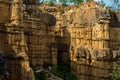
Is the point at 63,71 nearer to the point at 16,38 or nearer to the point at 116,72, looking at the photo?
the point at 116,72

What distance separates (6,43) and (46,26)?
6630 millimetres

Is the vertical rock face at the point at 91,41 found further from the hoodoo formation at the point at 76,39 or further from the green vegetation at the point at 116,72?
the green vegetation at the point at 116,72

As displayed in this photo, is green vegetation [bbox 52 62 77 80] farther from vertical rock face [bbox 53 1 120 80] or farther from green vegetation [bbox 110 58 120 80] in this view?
green vegetation [bbox 110 58 120 80]

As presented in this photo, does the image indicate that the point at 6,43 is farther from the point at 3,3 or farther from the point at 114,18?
the point at 114,18

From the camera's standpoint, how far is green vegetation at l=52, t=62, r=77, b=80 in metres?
28.2

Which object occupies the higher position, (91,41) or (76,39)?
(76,39)

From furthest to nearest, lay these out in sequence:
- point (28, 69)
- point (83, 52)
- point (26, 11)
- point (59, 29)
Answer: point (59, 29), point (83, 52), point (26, 11), point (28, 69)

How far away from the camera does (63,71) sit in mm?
29094

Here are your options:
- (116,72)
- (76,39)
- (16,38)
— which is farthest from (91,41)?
(16,38)

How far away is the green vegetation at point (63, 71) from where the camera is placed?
2817cm

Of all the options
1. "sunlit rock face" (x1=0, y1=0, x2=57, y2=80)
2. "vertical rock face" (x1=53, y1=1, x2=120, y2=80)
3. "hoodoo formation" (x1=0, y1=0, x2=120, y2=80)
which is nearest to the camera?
Answer: "sunlit rock face" (x1=0, y1=0, x2=57, y2=80)

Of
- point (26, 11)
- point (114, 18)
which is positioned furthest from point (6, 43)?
point (114, 18)

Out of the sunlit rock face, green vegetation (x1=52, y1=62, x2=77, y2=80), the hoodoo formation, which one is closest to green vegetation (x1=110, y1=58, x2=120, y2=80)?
the hoodoo formation

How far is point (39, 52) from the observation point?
91.2ft
